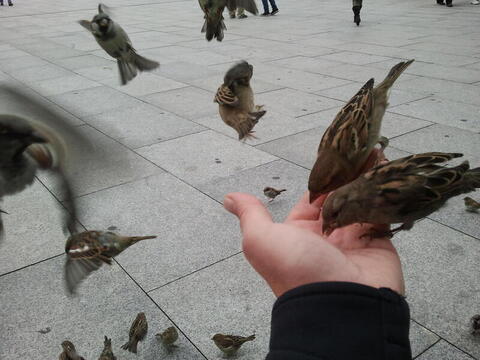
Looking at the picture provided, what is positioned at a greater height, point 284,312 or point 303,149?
point 284,312

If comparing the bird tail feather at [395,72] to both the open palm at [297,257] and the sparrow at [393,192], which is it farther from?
the open palm at [297,257]

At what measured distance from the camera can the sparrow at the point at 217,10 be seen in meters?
1.57

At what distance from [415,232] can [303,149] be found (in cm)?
234

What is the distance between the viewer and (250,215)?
7.39 feet

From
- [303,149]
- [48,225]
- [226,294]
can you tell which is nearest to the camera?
[226,294]

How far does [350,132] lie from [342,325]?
117 cm

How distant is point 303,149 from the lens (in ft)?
23.3

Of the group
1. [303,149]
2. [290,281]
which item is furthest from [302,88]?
[290,281]

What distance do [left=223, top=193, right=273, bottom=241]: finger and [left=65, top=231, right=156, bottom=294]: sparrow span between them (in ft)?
2.25

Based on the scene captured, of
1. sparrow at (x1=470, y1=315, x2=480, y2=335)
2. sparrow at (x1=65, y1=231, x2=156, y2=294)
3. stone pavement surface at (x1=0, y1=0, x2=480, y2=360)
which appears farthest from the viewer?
stone pavement surface at (x1=0, y1=0, x2=480, y2=360)

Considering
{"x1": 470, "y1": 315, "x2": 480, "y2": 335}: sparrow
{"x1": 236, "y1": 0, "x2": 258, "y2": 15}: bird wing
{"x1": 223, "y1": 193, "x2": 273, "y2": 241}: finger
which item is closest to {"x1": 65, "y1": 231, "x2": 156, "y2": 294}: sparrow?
{"x1": 223, "y1": 193, "x2": 273, "y2": 241}: finger

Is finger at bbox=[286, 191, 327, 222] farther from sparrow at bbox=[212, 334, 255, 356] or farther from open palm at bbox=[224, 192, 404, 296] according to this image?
sparrow at bbox=[212, 334, 255, 356]

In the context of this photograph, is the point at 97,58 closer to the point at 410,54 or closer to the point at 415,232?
the point at 410,54

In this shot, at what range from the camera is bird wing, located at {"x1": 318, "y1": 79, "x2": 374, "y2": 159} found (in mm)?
2523
